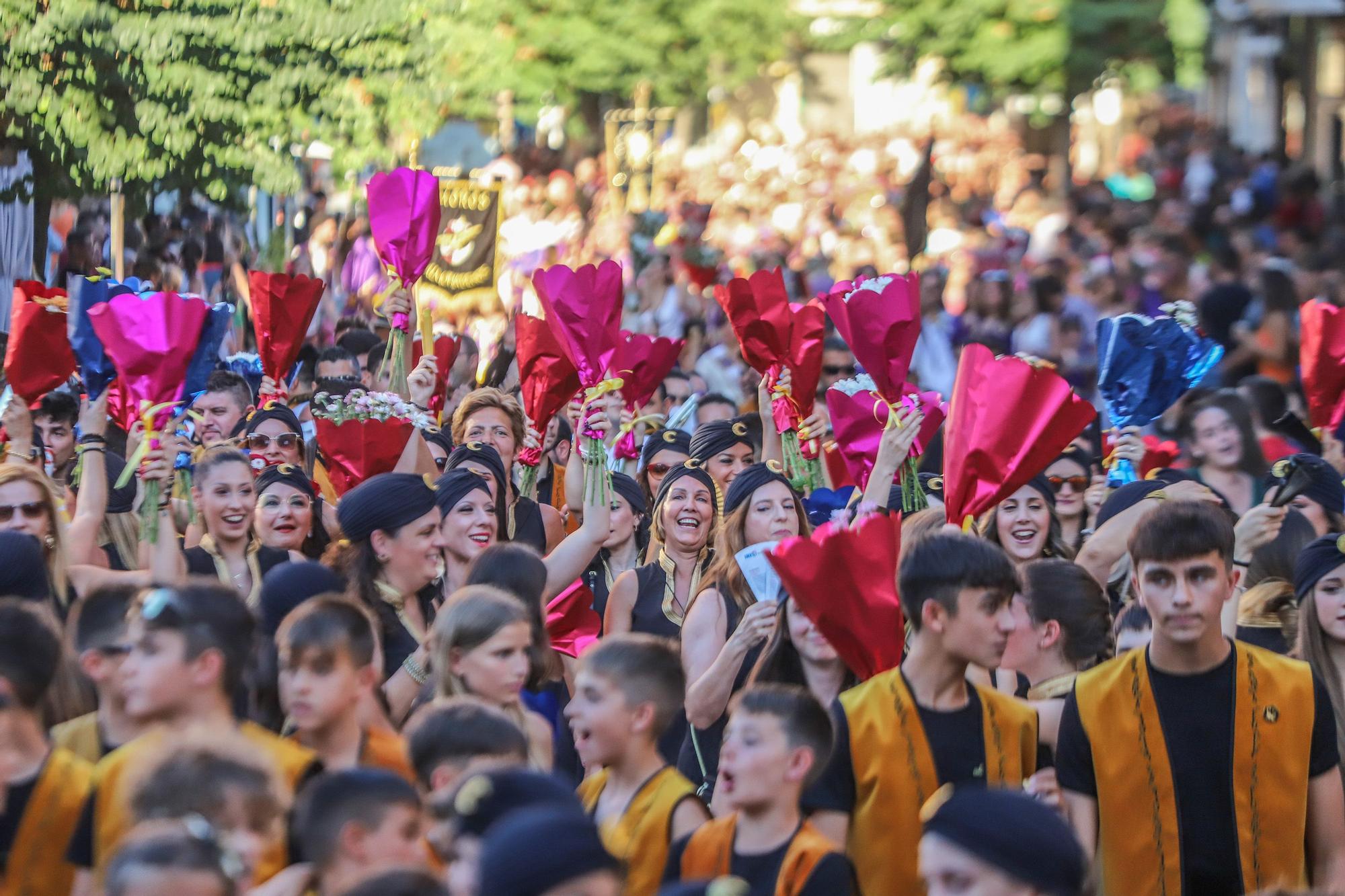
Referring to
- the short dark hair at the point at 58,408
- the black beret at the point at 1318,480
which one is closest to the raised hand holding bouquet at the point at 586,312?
the short dark hair at the point at 58,408

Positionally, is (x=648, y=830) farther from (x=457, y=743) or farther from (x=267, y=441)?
(x=267, y=441)

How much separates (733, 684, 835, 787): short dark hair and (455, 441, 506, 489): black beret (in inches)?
139

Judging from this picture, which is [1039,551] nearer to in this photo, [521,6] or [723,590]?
[723,590]

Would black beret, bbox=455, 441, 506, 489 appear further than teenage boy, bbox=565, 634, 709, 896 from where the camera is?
Yes

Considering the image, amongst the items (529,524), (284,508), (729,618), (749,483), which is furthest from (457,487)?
(529,524)

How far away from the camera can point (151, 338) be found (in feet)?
26.0

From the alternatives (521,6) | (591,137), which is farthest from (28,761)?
(591,137)

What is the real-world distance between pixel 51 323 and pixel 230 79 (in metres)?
3.91

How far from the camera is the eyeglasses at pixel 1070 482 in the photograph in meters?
8.46

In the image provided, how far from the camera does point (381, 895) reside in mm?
3623

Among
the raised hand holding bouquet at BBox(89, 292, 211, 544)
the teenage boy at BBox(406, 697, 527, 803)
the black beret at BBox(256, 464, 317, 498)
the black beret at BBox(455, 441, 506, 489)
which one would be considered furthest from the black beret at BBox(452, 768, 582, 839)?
the raised hand holding bouquet at BBox(89, 292, 211, 544)

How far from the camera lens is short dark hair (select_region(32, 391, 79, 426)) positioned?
9086mm

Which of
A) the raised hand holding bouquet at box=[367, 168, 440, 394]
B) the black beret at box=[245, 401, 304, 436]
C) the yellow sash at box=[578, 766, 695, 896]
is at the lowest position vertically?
the yellow sash at box=[578, 766, 695, 896]

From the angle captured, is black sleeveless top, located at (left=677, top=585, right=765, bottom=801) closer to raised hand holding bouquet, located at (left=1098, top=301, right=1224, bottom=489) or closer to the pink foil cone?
raised hand holding bouquet, located at (left=1098, top=301, right=1224, bottom=489)
